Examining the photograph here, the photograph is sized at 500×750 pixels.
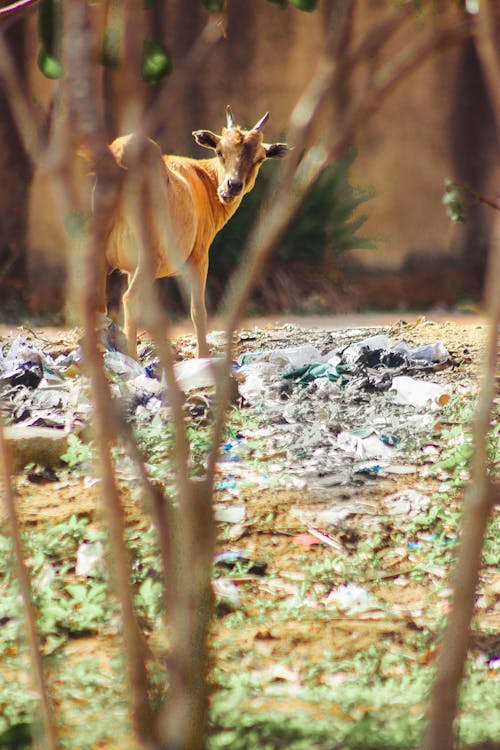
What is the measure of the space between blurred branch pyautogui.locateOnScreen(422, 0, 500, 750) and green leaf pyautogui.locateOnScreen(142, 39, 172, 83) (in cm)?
98

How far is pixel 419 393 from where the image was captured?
12.7ft

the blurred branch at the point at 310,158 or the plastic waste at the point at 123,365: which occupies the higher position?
the blurred branch at the point at 310,158

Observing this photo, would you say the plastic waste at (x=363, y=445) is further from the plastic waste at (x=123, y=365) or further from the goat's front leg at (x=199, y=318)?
the goat's front leg at (x=199, y=318)

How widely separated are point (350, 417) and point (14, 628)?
1.94 m

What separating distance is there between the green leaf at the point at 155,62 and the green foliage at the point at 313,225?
623 cm

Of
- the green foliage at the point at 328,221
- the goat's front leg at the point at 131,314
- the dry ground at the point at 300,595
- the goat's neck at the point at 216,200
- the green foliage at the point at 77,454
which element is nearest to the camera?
the dry ground at the point at 300,595

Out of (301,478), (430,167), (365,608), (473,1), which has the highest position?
(430,167)

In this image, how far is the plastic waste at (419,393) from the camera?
3.77 m

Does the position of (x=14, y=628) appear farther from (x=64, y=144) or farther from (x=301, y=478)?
(x=64, y=144)

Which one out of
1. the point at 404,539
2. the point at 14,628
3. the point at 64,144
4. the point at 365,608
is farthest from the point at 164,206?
the point at 404,539

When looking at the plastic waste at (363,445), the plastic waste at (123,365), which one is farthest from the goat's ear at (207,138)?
the plastic waste at (363,445)

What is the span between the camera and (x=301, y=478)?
295cm

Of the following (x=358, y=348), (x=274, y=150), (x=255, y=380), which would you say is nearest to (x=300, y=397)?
(x=255, y=380)

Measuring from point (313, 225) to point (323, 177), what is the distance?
18.8 inches
